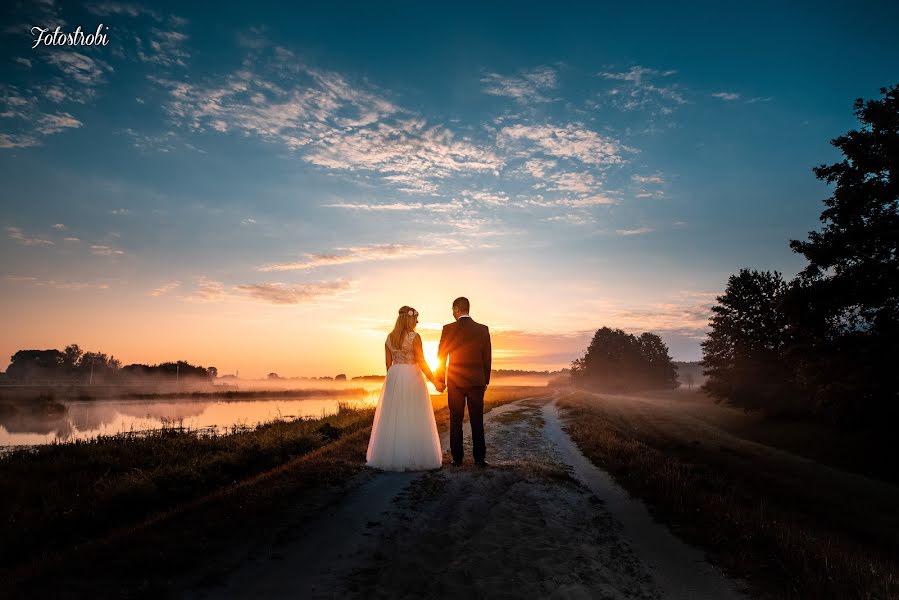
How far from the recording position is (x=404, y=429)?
30.5 feet

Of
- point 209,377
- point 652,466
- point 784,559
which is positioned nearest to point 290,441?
point 652,466

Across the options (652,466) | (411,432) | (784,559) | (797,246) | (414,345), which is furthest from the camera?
(797,246)

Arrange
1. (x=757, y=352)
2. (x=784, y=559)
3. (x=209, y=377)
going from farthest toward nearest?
(x=209, y=377), (x=757, y=352), (x=784, y=559)

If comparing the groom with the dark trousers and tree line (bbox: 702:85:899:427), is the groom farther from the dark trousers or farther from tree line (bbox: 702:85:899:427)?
tree line (bbox: 702:85:899:427)

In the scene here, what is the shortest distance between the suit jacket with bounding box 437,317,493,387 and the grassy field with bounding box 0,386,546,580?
274 centimetres

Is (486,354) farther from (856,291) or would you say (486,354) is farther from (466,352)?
(856,291)

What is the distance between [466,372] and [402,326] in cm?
168

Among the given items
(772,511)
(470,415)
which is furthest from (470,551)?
(772,511)

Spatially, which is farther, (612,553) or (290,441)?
(290,441)

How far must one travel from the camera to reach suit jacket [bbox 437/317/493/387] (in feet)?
32.0

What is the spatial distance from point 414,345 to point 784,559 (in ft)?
22.6

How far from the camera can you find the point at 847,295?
2022cm

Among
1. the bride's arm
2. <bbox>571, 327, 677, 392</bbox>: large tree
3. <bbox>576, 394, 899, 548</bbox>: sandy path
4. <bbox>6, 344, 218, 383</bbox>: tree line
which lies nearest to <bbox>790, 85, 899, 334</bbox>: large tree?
<bbox>576, 394, 899, 548</bbox>: sandy path

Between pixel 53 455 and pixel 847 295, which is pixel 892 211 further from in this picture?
pixel 53 455
